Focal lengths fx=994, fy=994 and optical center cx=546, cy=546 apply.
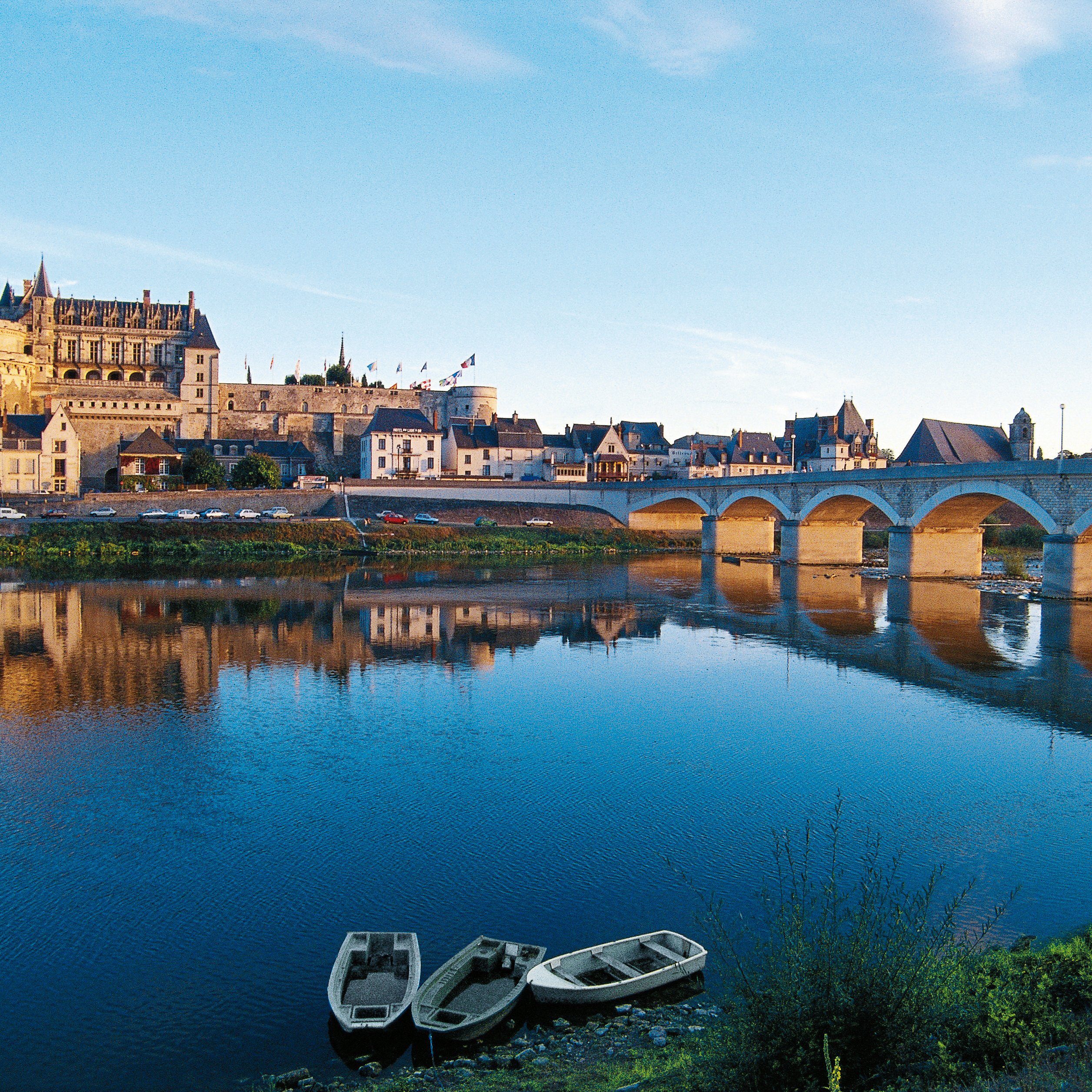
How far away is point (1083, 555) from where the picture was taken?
133 ft

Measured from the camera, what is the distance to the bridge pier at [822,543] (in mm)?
60656

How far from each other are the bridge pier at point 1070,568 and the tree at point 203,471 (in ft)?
186

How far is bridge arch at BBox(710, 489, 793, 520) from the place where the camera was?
6493 cm

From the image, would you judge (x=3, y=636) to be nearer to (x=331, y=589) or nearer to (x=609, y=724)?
(x=331, y=589)

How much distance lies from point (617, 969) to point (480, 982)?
55.8 inches

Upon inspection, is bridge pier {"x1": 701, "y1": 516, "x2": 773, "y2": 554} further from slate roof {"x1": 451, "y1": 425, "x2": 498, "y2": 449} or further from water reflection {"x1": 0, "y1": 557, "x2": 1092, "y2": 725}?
slate roof {"x1": 451, "y1": 425, "x2": 498, "y2": 449}

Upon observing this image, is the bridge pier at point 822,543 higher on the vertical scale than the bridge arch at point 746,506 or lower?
lower

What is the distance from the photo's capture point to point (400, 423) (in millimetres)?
85500

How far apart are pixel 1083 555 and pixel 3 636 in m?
40.1

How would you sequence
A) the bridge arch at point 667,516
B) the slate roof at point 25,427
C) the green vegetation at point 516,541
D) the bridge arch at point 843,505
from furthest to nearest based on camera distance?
the bridge arch at point 667,516
the slate roof at point 25,427
the green vegetation at point 516,541
the bridge arch at point 843,505

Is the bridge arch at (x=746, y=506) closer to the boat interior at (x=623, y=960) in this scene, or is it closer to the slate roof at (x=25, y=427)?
the slate roof at (x=25, y=427)

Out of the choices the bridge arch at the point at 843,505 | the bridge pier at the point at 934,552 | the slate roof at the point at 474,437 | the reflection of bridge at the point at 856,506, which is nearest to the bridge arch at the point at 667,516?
the reflection of bridge at the point at 856,506

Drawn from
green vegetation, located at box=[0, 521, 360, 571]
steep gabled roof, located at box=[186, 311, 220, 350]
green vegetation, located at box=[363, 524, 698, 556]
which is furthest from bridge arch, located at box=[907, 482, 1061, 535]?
steep gabled roof, located at box=[186, 311, 220, 350]

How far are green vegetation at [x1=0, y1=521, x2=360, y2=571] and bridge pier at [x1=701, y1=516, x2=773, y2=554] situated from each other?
2468cm
